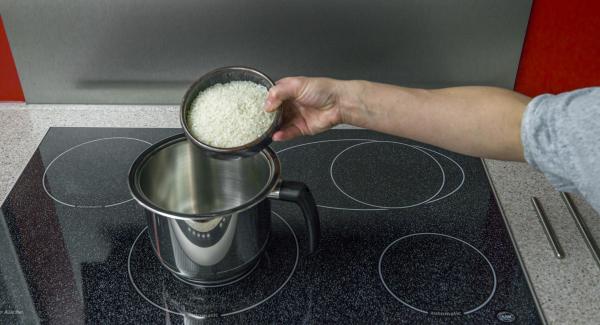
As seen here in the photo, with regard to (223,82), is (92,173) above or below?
below

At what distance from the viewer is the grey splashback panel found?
44.8 inches

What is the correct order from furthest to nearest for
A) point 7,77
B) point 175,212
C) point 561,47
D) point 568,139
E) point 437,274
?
point 7,77, point 561,47, point 437,274, point 175,212, point 568,139

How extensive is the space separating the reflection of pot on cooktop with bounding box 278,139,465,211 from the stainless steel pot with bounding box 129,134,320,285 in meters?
0.16

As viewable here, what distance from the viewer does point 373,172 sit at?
3.47 ft

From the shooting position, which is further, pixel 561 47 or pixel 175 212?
pixel 561 47

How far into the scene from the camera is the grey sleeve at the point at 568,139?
60cm

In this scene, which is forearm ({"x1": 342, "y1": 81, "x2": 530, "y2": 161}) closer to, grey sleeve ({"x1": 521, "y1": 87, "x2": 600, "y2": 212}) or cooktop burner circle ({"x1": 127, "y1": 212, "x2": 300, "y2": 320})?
grey sleeve ({"x1": 521, "y1": 87, "x2": 600, "y2": 212})

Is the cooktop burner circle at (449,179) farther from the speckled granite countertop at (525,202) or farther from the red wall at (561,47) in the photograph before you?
the red wall at (561,47)

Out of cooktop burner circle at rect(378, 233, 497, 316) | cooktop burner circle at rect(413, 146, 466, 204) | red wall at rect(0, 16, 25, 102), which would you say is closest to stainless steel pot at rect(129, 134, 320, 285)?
cooktop burner circle at rect(378, 233, 497, 316)

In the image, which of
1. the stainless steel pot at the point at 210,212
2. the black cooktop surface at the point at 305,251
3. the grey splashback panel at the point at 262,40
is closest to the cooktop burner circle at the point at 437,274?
the black cooktop surface at the point at 305,251

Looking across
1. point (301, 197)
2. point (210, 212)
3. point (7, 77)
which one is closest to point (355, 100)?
point (301, 197)

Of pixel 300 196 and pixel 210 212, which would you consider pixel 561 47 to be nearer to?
pixel 300 196

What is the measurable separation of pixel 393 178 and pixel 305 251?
0.25 meters

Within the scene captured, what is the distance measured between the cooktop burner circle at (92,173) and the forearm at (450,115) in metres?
0.43
